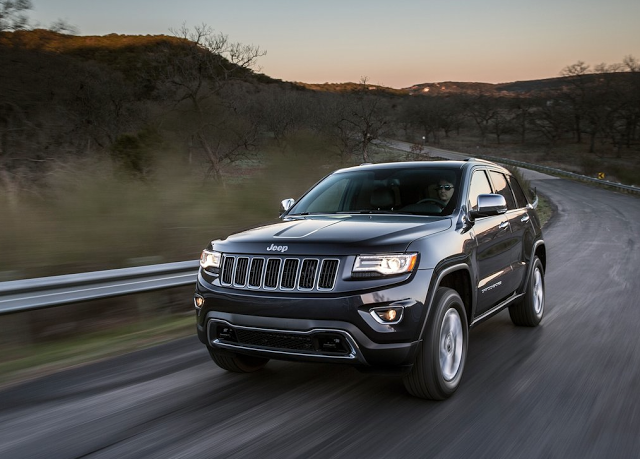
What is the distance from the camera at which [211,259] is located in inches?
188

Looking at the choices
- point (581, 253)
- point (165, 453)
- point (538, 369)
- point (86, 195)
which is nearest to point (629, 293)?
point (538, 369)

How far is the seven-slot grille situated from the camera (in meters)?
4.11

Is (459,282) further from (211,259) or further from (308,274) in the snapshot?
(211,259)

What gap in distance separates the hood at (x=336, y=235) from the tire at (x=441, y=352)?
0.50 meters

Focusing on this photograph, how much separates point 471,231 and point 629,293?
16.5 feet

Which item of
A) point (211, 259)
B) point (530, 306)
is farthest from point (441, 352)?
point (530, 306)

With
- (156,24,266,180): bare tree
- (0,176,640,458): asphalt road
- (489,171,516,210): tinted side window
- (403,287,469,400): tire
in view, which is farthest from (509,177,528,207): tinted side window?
(156,24,266,180): bare tree

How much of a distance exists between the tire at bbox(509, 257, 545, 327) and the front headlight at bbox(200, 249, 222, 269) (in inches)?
133

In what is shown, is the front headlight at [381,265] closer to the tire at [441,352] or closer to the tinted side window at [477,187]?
the tire at [441,352]

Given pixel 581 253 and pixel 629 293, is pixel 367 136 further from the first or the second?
pixel 629 293

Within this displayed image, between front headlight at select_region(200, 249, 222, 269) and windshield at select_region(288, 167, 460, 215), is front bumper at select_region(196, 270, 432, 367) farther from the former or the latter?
windshield at select_region(288, 167, 460, 215)

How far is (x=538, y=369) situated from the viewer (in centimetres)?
525

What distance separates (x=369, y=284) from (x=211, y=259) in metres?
1.34

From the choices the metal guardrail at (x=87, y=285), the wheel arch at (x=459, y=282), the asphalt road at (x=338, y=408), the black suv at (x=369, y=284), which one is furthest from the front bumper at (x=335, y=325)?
the metal guardrail at (x=87, y=285)
